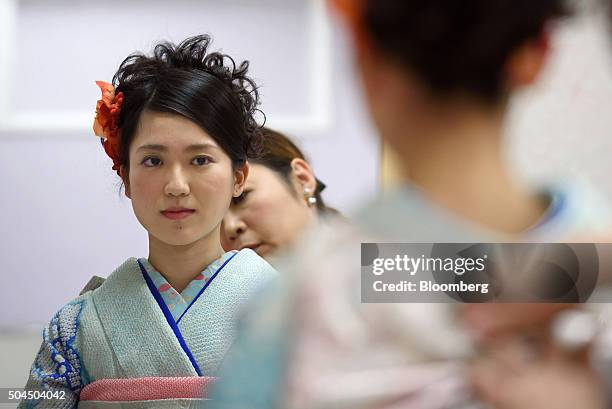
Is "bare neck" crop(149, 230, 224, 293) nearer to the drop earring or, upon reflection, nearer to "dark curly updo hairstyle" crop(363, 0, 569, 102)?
the drop earring

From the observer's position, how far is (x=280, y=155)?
1.06 m

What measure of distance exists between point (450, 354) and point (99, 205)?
719 mm

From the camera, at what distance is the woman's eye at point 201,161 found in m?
0.83

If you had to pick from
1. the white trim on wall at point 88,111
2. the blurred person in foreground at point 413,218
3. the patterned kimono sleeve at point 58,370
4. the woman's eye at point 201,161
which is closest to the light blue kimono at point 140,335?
the patterned kimono sleeve at point 58,370

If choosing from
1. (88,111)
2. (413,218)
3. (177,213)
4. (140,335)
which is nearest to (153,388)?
(140,335)

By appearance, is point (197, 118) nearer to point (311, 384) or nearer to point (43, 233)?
point (43, 233)

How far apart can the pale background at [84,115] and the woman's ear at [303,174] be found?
0.02 m

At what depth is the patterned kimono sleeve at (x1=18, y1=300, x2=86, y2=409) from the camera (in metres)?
0.84

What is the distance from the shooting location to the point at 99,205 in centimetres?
102

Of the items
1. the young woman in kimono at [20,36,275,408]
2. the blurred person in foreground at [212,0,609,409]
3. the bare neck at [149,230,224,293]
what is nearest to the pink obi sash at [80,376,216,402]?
the young woman in kimono at [20,36,275,408]

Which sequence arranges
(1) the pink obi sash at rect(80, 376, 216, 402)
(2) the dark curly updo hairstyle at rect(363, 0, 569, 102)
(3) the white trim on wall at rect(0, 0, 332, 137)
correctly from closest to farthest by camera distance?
(2) the dark curly updo hairstyle at rect(363, 0, 569, 102) → (1) the pink obi sash at rect(80, 376, 216, 402) → (3) the white trim on wall at rect(0, 0, 332, 137)

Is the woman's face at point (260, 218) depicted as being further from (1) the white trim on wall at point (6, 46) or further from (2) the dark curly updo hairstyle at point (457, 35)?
(2) the dark curly updo hairstyle at point (457, 35)

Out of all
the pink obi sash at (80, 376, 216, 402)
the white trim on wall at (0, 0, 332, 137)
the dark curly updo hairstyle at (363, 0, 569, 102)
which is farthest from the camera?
the white trim on wall at (0, 0, 332, 137)

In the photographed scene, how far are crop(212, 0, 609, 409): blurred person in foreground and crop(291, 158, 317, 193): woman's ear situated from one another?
654 millimetres
